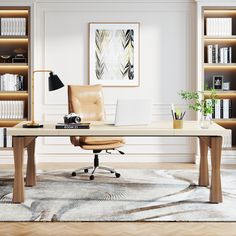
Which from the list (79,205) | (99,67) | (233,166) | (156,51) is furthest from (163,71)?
(79,205)

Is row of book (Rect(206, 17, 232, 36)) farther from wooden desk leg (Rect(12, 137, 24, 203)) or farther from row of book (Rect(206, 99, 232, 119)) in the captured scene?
wooden desk leg (Rect(12, 137, 24, 203))

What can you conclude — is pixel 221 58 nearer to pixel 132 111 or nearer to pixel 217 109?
pixel 217 109

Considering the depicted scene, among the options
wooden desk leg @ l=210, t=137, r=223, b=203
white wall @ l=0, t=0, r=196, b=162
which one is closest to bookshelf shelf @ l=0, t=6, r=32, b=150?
white wall @ l=0, t=0, r=196, b=162

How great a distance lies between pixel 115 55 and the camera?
685cm

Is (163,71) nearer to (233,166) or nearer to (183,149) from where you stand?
(183,149)

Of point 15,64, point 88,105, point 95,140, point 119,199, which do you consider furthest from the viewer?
point 15,64

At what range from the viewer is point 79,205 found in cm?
436

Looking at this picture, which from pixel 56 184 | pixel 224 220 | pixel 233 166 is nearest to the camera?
pixel 224 220

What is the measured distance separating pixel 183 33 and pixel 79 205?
338cm

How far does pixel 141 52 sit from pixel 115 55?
0.36 meters

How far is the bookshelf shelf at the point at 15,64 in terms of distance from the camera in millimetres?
6664

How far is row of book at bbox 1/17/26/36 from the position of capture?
22.0ft

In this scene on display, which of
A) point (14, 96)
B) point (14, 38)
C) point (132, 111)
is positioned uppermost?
point (14, 38)

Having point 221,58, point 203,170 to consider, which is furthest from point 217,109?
point 203,170
